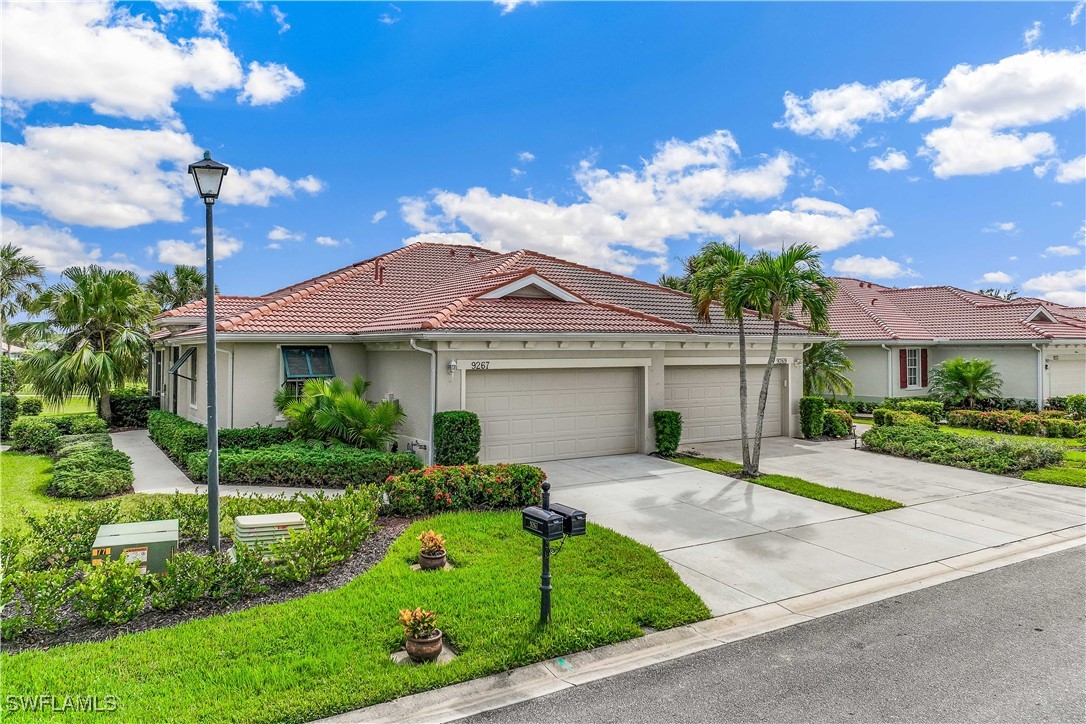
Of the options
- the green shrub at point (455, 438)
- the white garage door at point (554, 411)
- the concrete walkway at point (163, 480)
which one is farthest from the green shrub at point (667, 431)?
the concrete walkway at point (163, 480)

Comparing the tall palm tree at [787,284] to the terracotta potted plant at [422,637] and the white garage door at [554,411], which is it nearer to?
the white garage door at [554,411]

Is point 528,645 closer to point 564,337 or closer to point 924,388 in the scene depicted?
point 564,337

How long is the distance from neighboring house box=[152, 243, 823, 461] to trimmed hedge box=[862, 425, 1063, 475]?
8.76 ft

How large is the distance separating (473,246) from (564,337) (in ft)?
34.5

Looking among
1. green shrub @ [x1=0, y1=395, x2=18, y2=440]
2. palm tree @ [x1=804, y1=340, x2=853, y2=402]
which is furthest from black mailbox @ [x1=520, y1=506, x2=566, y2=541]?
green shrub @ [x1=0, y1=395, x2=18, y2=440]

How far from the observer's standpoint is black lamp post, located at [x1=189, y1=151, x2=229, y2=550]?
633cm

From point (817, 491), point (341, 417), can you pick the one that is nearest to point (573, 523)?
point (817, 491)

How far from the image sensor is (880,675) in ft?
15.6

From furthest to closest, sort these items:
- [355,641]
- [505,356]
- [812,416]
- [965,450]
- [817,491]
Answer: [812,416] < [965,450] < [505,356] < [817,491] < [355,641]

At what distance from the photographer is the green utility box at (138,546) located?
5824 millimetres

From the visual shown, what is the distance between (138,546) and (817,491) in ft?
32.8

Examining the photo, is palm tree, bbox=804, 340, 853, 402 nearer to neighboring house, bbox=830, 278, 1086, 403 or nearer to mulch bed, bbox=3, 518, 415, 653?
neighboring house, bbox=830, 278, 1086, 403

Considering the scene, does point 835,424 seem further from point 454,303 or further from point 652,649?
point 652,649

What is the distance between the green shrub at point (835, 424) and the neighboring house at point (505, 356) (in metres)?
0.96
